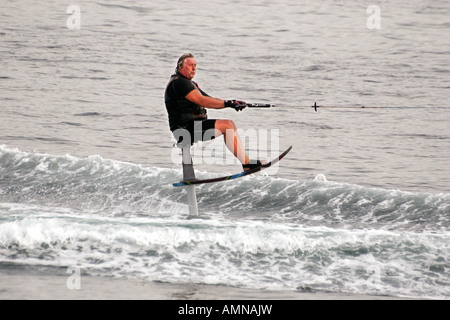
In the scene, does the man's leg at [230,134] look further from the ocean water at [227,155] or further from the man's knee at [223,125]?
the ocean water at [227,155]

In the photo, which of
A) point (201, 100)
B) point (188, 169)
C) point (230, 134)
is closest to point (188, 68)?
point (201, 100)

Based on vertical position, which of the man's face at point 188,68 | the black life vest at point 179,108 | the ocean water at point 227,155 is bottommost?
the ocean water at point 227,155

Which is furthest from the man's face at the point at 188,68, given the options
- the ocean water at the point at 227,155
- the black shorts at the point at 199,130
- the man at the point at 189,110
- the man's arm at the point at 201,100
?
the ocean water at the point at 227,155

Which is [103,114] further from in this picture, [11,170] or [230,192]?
[230,192]

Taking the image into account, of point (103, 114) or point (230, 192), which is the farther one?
point (103, 114)

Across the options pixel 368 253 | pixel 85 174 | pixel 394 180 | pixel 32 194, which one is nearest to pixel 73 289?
pixel 368 253

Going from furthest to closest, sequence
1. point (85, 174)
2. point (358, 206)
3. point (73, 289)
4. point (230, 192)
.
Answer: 1. point (85, 174)
2. point (230, 192)
3. point (358, 206)
4. point (73, 289)

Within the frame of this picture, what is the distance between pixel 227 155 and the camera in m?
13.2

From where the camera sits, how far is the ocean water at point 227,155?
7.88m

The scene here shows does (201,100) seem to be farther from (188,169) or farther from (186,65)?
(188,169)

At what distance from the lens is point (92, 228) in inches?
335

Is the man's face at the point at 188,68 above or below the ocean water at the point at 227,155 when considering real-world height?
above

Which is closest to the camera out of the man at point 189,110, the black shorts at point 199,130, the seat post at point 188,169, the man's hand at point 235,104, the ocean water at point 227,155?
the ocean water at point 227,155

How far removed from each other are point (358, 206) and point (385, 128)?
5.87m
